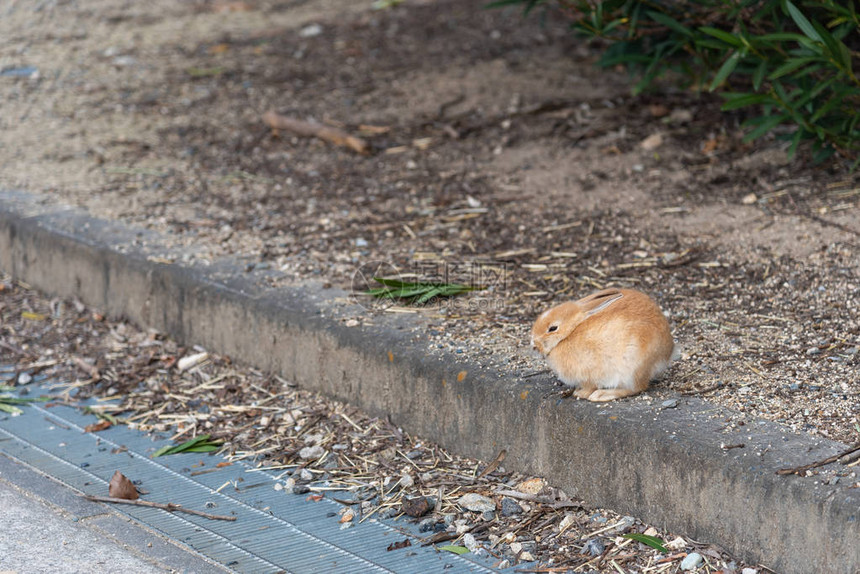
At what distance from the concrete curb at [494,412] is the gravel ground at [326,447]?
0.07 metres

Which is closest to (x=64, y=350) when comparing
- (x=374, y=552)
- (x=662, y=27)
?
(x=374, y=552)

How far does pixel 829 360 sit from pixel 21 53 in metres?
7.91

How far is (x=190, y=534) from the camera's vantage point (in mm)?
3439

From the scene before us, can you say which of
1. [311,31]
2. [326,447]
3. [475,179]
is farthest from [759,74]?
[311,31]

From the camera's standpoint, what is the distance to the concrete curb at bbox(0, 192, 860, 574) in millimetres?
2934

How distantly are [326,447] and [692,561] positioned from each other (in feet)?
5.03

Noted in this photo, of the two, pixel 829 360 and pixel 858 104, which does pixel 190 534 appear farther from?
pixel 858 104

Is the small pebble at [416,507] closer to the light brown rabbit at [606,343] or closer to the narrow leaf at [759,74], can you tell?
the light brown rabbit at [606,343]

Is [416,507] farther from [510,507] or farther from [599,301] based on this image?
[599,301]

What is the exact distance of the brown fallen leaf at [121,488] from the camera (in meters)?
3.67

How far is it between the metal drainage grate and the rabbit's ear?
91 cm

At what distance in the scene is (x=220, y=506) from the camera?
11.9 feet

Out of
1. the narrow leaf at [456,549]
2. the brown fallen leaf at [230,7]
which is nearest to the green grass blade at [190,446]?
the narrow leaf at [456,549]

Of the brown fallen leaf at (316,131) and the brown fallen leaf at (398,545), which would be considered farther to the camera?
the brown fallen leaf at (316,131)
